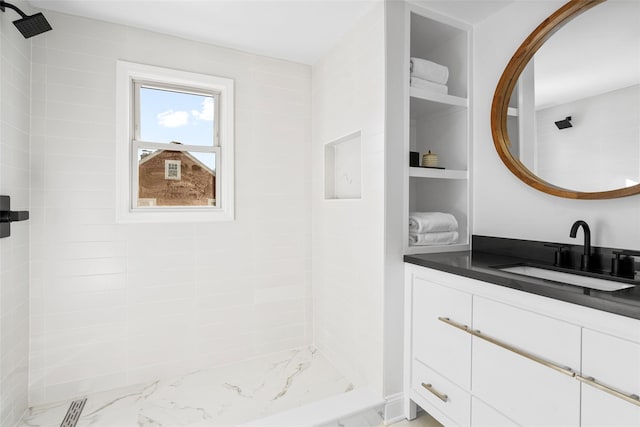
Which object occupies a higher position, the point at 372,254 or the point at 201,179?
the point at 201,179

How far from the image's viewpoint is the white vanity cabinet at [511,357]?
103 centimetres

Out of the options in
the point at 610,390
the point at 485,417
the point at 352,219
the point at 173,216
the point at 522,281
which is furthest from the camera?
the point at 173,216

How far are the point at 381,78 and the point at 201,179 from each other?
55.8 inches

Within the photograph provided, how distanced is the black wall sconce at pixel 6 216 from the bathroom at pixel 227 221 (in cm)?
8

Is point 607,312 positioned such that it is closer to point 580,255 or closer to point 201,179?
point 580,255

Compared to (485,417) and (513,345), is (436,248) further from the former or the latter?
(485,417)

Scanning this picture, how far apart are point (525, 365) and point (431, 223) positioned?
88cm

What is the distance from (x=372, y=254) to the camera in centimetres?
196

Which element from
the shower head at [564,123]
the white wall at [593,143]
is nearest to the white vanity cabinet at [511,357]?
the white wall at [593,143]

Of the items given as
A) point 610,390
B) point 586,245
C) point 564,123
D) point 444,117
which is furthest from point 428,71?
point 610,390

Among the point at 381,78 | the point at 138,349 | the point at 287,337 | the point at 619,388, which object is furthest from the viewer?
the point at 287,337

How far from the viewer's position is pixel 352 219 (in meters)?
2.15

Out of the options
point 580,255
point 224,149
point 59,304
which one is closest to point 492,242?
point 580,255

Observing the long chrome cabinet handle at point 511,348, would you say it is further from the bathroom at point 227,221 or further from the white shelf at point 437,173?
the white shelf at point 437,173
